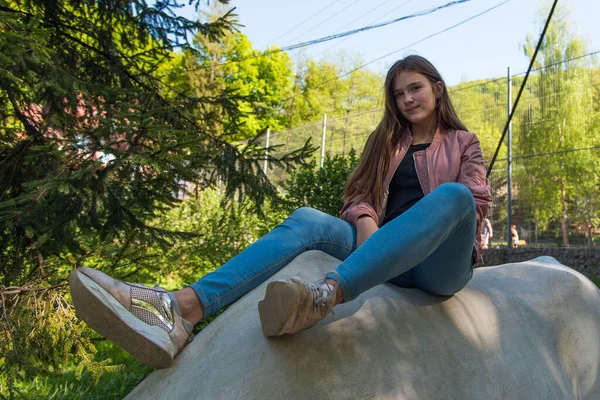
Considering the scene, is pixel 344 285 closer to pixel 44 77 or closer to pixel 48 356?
pixel 48 356

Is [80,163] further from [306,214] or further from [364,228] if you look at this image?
[364,228]

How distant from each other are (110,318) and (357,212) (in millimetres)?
1175

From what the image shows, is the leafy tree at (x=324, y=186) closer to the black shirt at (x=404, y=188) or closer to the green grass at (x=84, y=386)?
the green grass at (x=84, y=386)

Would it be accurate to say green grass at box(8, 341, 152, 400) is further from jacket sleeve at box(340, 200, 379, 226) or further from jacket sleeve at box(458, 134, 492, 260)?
jacket sleeve at box(458, 134, 492, 260)

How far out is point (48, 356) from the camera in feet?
10.6

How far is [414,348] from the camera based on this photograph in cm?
216

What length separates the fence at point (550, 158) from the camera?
1067 centimetres

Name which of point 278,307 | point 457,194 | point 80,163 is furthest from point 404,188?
point 80,163

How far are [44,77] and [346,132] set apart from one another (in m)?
10.4

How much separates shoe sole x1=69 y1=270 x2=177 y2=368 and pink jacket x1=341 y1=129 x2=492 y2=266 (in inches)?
42.2

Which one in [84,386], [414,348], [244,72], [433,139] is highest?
[244,72]

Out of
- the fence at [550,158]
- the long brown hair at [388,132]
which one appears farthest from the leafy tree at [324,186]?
the long brown hair at [388,132]

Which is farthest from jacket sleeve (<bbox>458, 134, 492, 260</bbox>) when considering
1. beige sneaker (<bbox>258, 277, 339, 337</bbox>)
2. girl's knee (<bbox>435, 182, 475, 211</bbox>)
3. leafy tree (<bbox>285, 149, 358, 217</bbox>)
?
leafy tree (<bbox>285, 149, 358, 217</bbox>)

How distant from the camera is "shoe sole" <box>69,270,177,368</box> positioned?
6.05 feet
